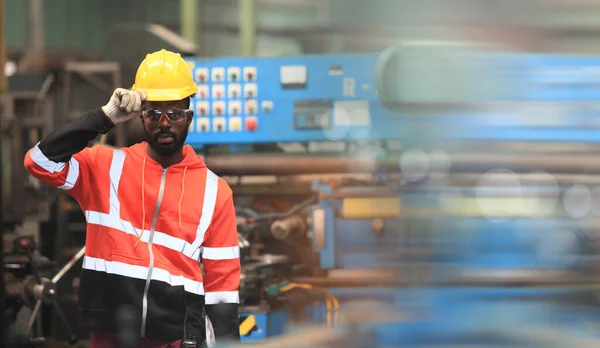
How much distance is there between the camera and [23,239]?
486 centimetres

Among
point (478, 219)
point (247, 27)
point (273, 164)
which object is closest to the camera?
point (478, 219)

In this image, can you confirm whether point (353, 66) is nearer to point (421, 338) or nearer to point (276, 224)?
point (276, 224)

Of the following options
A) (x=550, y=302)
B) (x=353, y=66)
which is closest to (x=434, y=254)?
(x=550, y=302)

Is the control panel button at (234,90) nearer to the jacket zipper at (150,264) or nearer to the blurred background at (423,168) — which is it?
the blurred background at (423,168)

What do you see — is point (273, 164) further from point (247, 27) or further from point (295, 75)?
point (247, 27)

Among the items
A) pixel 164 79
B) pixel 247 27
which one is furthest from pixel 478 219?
pixel 247 27

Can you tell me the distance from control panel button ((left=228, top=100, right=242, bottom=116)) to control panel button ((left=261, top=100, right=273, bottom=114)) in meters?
0.12

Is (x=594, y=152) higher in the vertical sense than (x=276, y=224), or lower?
higher

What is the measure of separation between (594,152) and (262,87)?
248 centimetres

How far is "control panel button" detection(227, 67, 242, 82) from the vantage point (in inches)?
184

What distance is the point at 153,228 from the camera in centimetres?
249

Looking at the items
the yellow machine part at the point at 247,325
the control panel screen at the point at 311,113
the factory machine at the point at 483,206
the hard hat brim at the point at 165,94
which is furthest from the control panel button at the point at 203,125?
the hard hat brim at the point at 165,94

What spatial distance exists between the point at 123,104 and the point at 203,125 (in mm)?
2359

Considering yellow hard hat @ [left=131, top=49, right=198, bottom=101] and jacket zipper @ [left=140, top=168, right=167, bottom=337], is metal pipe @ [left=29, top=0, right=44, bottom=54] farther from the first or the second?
jacket zipper @ [left=140, top=168, right=167, bottom=337]
